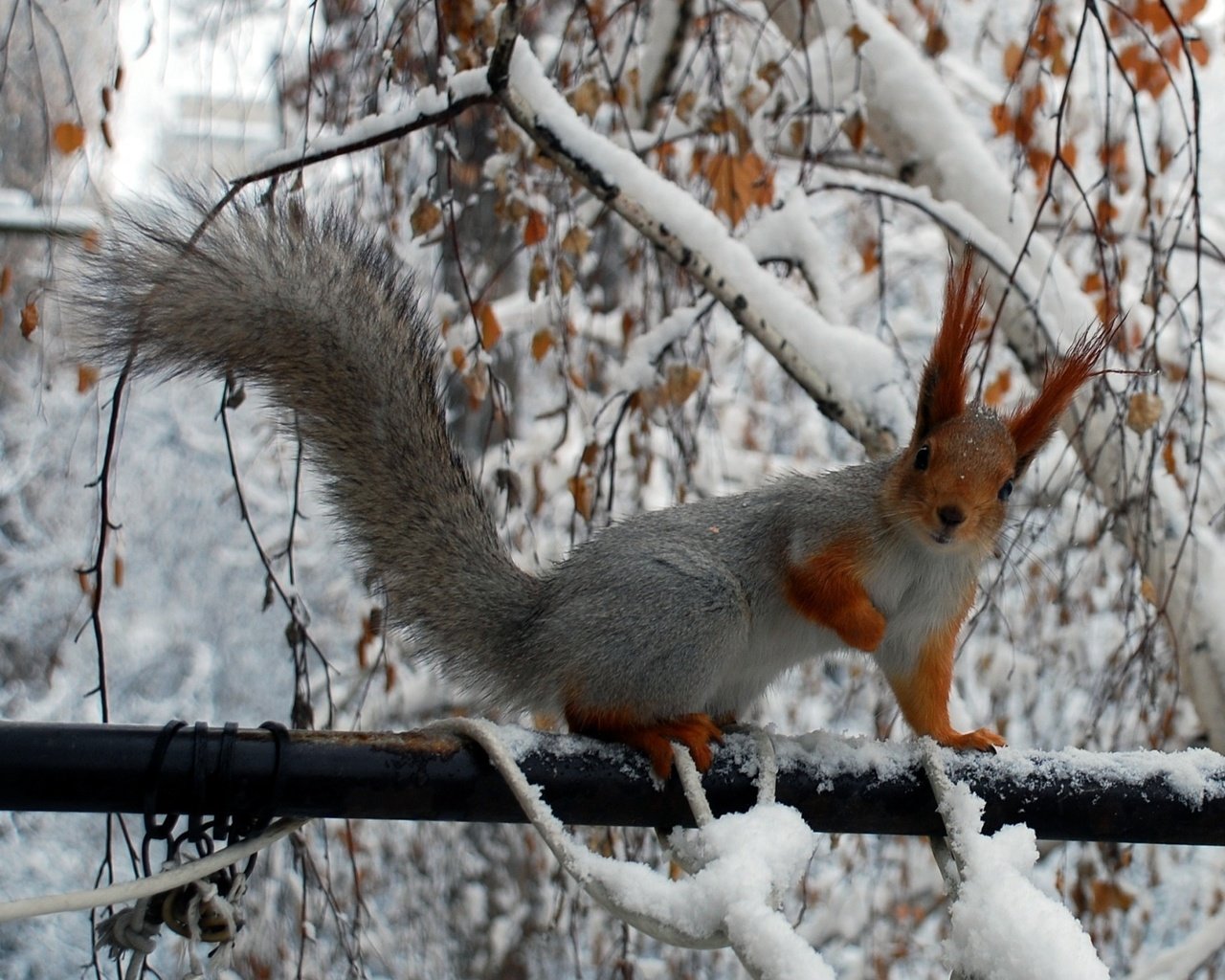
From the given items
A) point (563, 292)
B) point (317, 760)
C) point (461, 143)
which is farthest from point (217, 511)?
point (317, 760)

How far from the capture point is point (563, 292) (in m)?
1.34

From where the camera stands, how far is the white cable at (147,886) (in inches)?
21.7

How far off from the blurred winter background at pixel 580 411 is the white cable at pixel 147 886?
44cm

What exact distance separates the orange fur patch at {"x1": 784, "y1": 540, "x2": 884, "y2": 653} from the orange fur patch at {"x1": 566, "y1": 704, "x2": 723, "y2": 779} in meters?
0.12

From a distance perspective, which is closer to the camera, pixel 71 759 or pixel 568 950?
pixel 71 759

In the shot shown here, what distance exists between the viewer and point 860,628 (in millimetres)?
919

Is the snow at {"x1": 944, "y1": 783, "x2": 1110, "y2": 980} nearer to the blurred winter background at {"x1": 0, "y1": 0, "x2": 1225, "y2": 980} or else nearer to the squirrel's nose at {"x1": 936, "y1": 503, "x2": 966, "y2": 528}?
the squirrel's nose at {"x1": 936, "y1": 503, "x2": 966, "y2": 528}

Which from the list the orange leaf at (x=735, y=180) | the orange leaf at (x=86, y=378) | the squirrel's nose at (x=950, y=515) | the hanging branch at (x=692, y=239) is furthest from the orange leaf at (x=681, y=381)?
the orange leaf at (x=86, y=378)

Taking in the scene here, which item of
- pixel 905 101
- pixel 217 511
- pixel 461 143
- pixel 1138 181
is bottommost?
pixel 905 101

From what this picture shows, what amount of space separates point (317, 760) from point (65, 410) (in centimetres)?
187

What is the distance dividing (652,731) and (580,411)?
2.80ft

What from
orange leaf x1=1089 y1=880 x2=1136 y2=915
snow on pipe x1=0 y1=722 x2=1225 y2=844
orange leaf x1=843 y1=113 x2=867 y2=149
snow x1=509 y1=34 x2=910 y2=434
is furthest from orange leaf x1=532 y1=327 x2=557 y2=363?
orange leaf x1=1089 y1=880 x2=1136 y2=915

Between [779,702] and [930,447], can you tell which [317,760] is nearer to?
[930,447]

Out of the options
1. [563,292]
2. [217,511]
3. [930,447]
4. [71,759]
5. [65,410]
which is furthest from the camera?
[217,511]
